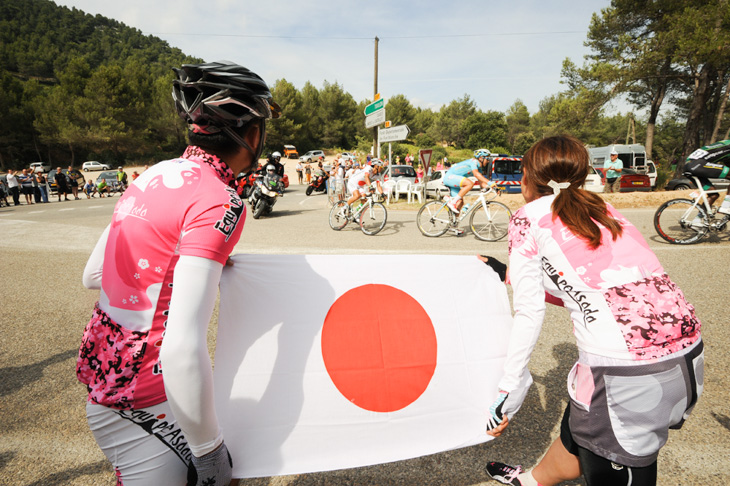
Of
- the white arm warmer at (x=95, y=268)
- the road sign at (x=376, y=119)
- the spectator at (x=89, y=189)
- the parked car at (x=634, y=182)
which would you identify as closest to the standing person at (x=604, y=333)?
the white arm warmer at (x=95, y=268)

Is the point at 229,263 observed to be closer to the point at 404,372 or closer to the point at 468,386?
the point at 404,372

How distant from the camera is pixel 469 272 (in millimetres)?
2041

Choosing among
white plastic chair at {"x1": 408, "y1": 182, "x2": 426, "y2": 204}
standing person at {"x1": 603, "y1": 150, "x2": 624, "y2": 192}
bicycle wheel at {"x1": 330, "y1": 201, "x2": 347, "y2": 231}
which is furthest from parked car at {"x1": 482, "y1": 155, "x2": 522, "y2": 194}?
bicycle wheel at {"x1": 330, "y1": 201, "x2": 347, "y2": 231}

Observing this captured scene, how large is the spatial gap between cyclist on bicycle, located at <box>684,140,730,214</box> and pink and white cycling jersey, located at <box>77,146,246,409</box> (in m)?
8.78

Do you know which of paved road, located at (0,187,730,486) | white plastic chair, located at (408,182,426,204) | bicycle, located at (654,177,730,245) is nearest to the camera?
paved road, located at (0,187,730,486)

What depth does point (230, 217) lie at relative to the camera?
93 cm

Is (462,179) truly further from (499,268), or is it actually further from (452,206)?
(499,268)

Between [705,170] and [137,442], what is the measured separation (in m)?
9.27

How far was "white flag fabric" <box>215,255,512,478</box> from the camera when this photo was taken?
162cm

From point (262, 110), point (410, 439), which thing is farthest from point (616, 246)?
point (262, 110)

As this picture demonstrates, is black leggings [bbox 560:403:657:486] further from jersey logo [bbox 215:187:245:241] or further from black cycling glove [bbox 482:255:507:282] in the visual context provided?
jersey logo [bbox 215:187:245:241]

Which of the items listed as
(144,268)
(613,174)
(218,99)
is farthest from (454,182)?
(613,174)

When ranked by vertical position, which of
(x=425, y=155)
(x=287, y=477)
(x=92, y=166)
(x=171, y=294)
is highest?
(x=425, y=155)

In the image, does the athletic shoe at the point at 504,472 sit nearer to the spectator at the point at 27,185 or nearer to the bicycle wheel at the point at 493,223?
the bicycle wheel at the point at 493,223
